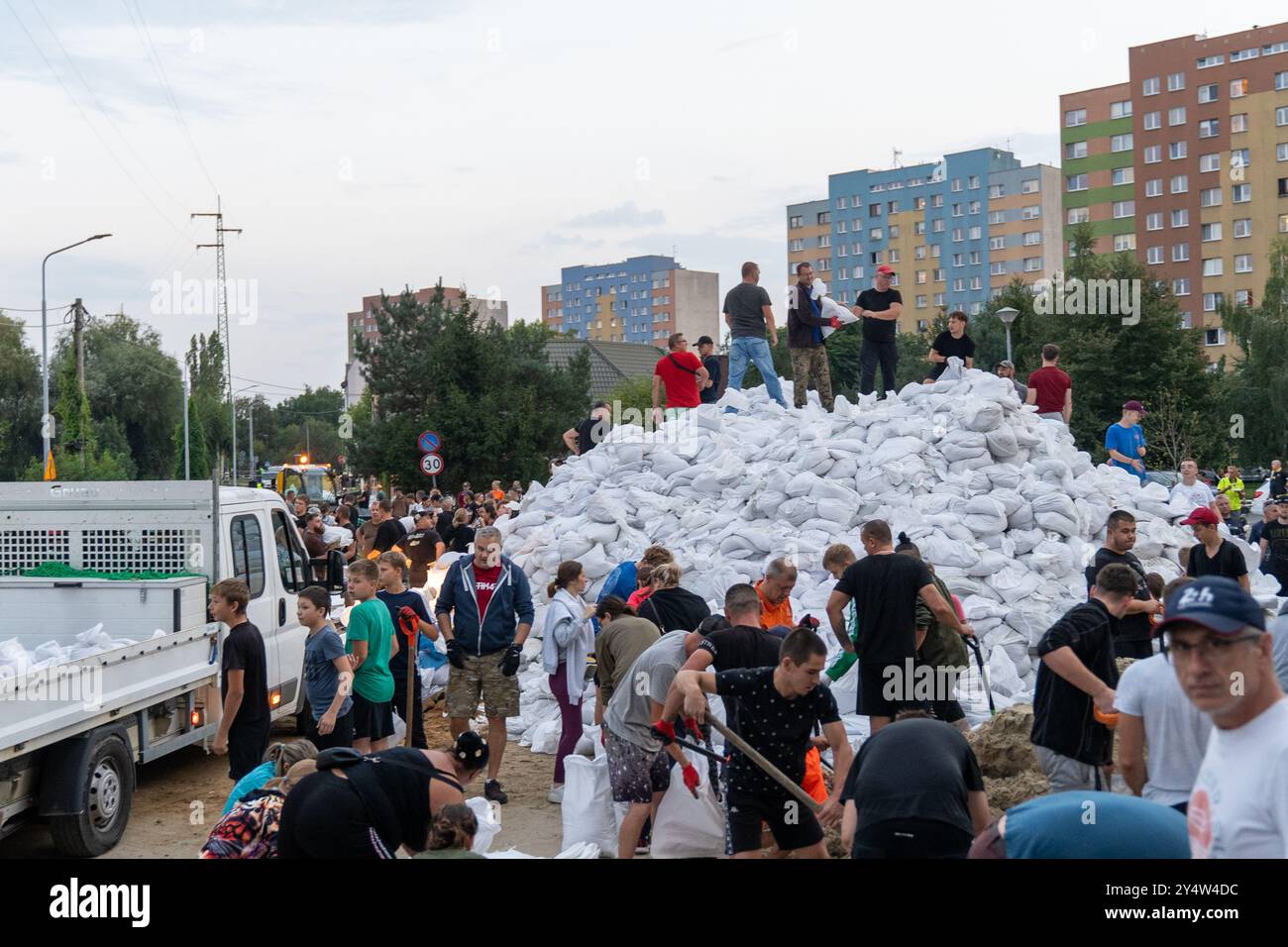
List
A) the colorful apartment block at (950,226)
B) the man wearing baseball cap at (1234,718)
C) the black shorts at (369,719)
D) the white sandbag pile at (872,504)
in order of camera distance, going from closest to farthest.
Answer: the man wearing baseball cap at (1234,718) → the black shorts at (369,719) → the white sandbag pile at (872,504) → the colorful apartment block at (950,226)

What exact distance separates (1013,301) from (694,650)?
3794 centimetres

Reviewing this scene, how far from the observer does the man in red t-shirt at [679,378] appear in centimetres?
1347

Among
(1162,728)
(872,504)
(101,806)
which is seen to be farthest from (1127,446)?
(101,806)

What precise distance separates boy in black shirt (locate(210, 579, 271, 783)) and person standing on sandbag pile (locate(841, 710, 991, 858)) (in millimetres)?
3989

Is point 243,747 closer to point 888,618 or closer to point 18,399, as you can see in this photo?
point 888,618

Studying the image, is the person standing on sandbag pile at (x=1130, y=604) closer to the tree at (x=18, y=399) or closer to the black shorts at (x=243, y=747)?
the black shorts at (x=243, y=747)

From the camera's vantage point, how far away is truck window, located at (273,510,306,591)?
9.46 m

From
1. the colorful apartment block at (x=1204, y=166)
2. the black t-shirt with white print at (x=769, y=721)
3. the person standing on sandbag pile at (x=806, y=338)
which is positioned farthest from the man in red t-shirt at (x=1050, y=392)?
the colorful apartment block at (x=1204, y=166)

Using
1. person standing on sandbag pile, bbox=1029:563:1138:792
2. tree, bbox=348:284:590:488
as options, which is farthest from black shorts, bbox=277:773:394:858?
tree, bbox=348:284:590:488

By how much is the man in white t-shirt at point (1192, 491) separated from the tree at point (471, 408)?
19.8 meters

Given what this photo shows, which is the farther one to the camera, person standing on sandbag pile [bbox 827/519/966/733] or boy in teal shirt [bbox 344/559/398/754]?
boy in teal shirt [bbox 344/559/398/754]

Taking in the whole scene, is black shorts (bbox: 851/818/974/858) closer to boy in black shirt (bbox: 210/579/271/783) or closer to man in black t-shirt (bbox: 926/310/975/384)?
boy in black shirt (bbox: 210/579/271/783)
